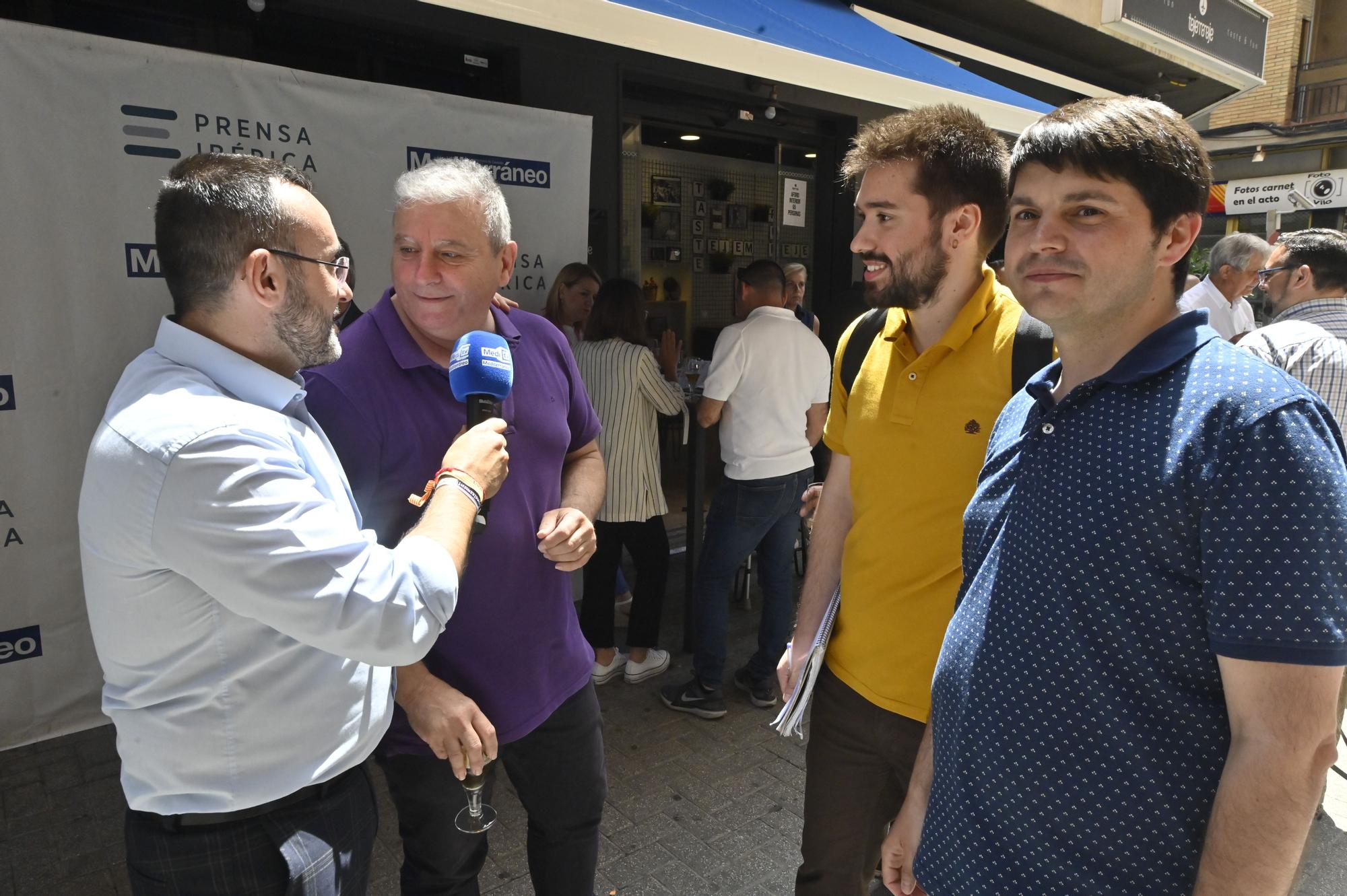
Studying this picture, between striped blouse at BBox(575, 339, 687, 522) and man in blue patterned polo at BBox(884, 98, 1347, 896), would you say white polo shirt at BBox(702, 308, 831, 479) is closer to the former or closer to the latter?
striped blouse at BBox(575, 339, 687, 522)

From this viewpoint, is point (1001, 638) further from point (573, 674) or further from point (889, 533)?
point (573, 674)

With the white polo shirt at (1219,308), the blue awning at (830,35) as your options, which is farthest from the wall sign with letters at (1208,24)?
the blue awning at (830,35)

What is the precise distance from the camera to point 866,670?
210 cm

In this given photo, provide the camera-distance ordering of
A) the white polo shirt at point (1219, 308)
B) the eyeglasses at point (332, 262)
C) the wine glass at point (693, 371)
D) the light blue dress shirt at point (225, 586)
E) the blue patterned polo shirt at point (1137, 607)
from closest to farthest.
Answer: the blue patterned polo shirt at point (1137, 607)
the light blue dress shirt at point (225, 586)
the eyeglasses at point (332, 262)
the wine glass at point (693, 371)
the white polo shirt at point (1219, 308)

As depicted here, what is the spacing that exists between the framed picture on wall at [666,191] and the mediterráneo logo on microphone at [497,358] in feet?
17.1

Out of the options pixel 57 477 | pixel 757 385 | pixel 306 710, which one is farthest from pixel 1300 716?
pixel 57 477

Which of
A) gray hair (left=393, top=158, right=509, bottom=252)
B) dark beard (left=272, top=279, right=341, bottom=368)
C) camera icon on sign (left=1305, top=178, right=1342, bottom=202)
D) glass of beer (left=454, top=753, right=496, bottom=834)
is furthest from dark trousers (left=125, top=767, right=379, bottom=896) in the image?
camera icon on sign (left=1305, top=178, right=1342, bottom=202)

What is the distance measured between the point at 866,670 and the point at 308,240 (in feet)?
5.32

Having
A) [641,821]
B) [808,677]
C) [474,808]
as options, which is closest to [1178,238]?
[808,677]

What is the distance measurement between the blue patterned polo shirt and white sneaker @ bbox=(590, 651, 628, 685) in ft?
10.4

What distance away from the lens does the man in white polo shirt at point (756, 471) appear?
14.2 ft

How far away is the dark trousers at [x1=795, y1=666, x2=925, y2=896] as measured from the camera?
2115mm

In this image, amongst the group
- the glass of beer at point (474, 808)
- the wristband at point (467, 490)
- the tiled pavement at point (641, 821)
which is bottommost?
the tiled pavement at point (641, 821)

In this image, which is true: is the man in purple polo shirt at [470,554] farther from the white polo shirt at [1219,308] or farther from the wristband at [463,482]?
the white polo shirt at [1219,308]
